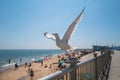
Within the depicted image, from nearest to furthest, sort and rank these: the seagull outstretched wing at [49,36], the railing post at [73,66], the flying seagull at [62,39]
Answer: the railing post at [73,66]
the flying seagull at [62,39]
the seagull outstretched wing at [49,36]

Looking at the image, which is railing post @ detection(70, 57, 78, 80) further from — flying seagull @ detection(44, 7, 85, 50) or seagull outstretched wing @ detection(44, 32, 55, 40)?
seagull outstretched wing @ detection(44, 32, 55, 40)

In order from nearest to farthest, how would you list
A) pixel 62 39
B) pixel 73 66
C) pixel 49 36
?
1. pixel 73 66
2. pixel 49 36
3. pixel 62 39

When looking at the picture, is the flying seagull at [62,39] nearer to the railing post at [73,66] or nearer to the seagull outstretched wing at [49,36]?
the seagull outstretched wing at [49,36]

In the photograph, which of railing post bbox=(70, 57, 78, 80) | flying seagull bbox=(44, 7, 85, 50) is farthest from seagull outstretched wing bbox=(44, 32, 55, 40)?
railing post bbox=(70, 57, 78, 80)

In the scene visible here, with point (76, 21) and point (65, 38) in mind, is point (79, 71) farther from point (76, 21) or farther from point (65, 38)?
point (76, 21)

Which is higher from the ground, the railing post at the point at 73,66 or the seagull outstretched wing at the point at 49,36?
the seagull outstretched wing at the point at 49,36

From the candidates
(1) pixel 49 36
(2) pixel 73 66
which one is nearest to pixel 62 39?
(1) pixel 49 36

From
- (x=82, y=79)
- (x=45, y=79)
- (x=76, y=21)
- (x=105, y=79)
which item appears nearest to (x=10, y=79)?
(x=76, y=21)

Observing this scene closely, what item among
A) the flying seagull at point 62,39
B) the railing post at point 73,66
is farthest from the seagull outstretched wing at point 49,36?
the railing post at point 73,66

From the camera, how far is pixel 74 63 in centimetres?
403

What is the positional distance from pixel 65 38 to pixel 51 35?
151 cm

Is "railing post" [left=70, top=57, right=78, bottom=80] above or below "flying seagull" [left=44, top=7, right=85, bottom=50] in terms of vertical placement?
below

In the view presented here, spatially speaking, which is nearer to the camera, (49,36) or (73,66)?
(73,66)

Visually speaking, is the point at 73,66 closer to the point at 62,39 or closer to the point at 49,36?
the point at 49,36
